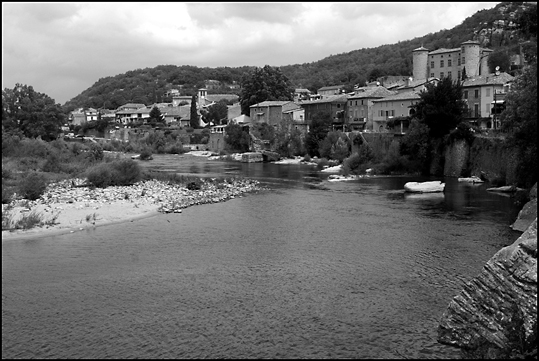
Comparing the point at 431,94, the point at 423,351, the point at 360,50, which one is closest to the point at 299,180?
the point at 431,94

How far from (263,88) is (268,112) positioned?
327 inches

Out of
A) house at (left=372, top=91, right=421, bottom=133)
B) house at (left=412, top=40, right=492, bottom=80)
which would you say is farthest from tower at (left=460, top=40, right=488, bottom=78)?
house at (left=372, top=91, right=421, bottom=133)

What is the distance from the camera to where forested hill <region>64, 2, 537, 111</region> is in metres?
87.0

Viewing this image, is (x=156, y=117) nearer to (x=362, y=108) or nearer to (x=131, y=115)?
(x=131, y=115)

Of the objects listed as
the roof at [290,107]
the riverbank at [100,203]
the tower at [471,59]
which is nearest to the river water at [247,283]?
the riverbank at [100,203]

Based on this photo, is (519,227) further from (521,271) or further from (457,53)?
(457,53)

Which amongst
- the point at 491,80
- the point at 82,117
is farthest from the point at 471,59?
the point at 82,117

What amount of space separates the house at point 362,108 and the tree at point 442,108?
46.4 ft

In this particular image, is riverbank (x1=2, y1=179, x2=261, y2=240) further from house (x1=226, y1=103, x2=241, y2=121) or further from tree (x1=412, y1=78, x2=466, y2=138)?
house (x1=226, y1=103, x2=241, y2=121)

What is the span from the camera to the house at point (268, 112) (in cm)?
6538

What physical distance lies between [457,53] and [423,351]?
5784 cm

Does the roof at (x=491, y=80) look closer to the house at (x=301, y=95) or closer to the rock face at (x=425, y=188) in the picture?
the rock face at (x=425, y=188)

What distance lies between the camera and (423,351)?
1002 centimetres

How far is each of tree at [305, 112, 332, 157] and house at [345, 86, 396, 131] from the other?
277 centimetres
